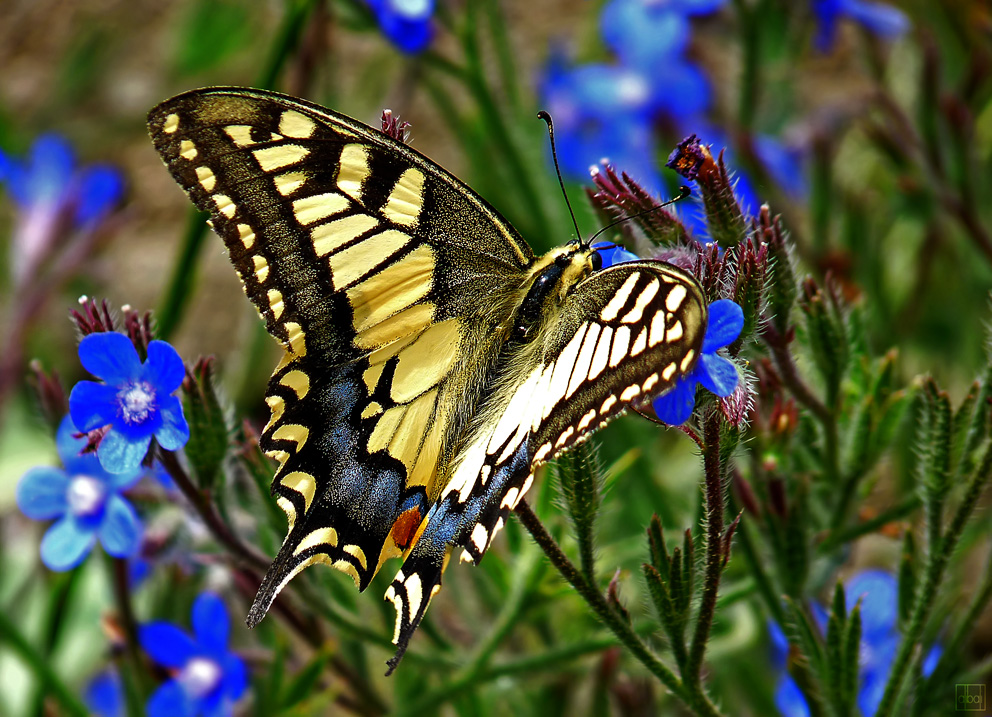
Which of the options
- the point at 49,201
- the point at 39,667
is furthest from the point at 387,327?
the point at 49,201

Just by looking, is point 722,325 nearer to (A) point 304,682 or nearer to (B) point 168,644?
(A) point 304,682

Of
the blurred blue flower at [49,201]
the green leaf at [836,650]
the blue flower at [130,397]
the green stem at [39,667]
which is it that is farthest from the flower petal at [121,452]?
the blurred blue flower at [49,201]

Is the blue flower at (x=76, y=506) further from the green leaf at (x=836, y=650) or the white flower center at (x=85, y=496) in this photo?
the green leaf at (x=836, y=650)

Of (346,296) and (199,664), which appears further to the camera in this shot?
(199,664)

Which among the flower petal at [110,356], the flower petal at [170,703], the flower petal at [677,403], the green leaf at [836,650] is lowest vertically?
the green leaf at [836,650]

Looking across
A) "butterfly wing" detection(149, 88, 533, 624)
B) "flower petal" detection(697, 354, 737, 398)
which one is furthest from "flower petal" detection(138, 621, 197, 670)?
"flower petal" detection(697, 354, 737, 398)

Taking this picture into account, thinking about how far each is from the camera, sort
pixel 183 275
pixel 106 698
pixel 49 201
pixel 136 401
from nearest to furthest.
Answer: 1. pixel 136 401
2. pixel 183 275
3. pixel 106 698
4. pixel 49 201

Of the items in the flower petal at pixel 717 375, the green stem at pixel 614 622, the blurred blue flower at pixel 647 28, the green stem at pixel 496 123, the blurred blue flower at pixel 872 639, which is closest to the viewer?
the flower petal at pixel 717 375
